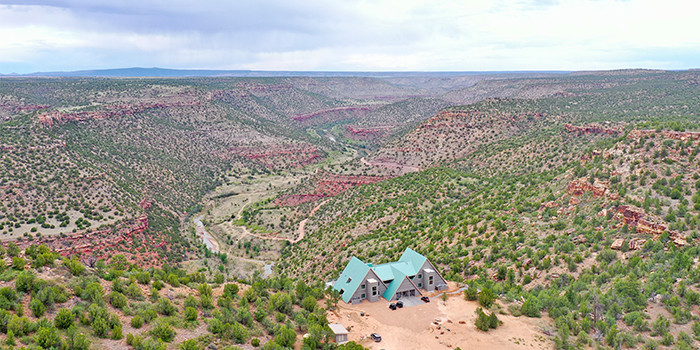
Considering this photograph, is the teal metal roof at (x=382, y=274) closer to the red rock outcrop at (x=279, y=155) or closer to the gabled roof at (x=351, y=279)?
the gabled roof at (x=351, y=279)

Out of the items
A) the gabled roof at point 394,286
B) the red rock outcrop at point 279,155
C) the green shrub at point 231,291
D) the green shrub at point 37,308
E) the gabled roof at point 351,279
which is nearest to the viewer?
the green shrub at point 37,308

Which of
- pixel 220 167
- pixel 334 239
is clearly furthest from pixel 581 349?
pixel 220 167

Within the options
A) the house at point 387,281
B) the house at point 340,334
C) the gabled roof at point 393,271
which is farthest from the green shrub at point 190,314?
the gabled roof at point 393,271

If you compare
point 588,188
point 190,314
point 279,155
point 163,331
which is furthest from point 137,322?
point 279,155

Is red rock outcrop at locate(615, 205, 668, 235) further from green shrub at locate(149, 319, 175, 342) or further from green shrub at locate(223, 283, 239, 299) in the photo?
green shrub at locate(149, 319, 175, 342)

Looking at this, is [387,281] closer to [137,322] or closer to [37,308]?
[137,322]

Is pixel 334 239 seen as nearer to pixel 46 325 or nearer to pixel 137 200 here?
pixel 137 200
